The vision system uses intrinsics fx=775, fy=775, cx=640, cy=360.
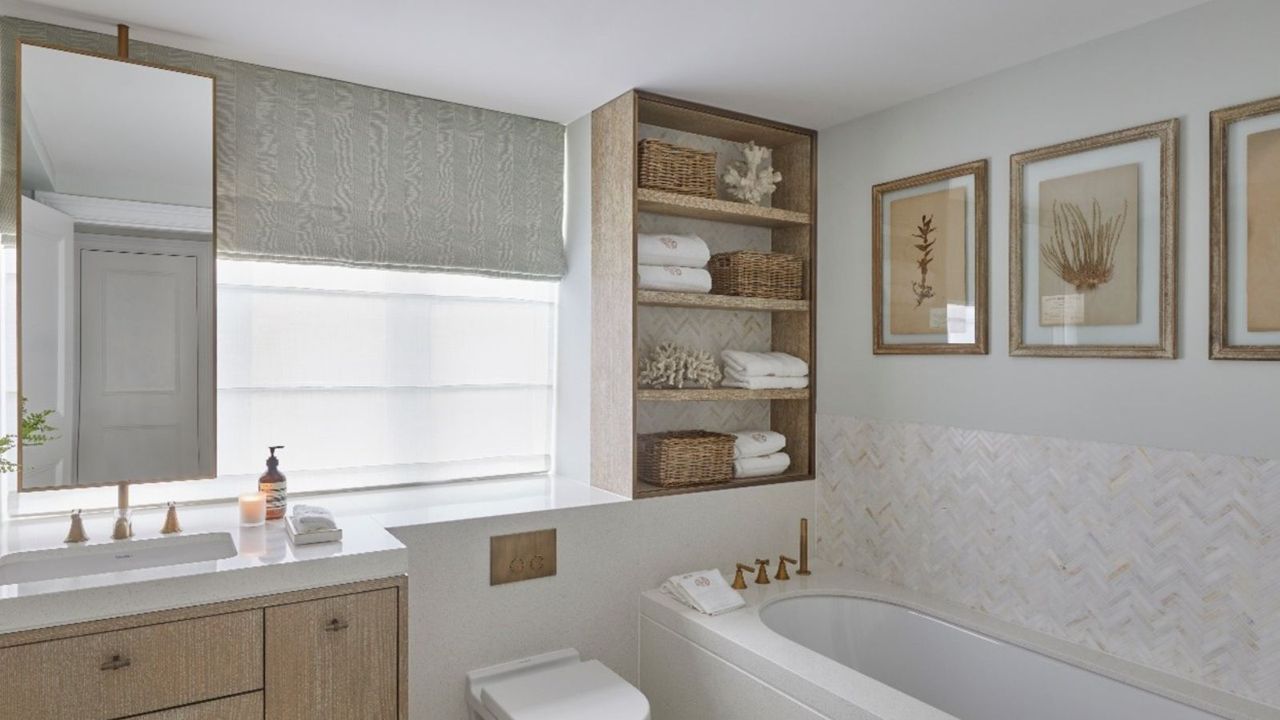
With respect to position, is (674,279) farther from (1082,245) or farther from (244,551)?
(244,551)

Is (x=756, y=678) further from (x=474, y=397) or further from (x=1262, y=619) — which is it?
(x=474, y=397)

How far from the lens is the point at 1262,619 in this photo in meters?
1.95

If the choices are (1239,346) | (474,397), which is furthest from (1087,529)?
(474,397)

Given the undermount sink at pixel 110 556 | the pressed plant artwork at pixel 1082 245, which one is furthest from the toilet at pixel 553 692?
the pressed plant artwork at pixel 1082 245

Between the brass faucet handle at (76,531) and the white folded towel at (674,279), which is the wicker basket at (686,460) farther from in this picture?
the brass faucet handle at (76,531)

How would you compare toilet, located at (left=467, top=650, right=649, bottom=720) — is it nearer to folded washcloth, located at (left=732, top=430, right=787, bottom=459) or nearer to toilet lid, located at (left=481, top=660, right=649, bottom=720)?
toilet lid, located at (left=481, top=660, right=649, bottom=720)

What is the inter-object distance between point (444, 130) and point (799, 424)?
1843 mm

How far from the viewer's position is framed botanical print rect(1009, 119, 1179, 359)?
2.13 m

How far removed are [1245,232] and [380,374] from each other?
2.70 metres

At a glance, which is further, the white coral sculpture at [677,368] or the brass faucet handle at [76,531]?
the white coral sculpture at [677,368]

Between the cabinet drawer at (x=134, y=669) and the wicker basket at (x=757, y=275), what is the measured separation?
202cm

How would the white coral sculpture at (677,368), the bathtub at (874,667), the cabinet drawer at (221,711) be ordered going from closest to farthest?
1. the cabinet drawer at (221,711)
2. the bathtub at (874,667)
3. the white coral sculpture at (677,368)

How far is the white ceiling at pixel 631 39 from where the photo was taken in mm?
2084

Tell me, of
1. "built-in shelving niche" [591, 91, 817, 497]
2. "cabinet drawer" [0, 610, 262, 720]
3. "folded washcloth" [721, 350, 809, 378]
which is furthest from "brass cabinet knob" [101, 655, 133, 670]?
"folded washcloth" [721, 350, 809, 378]
